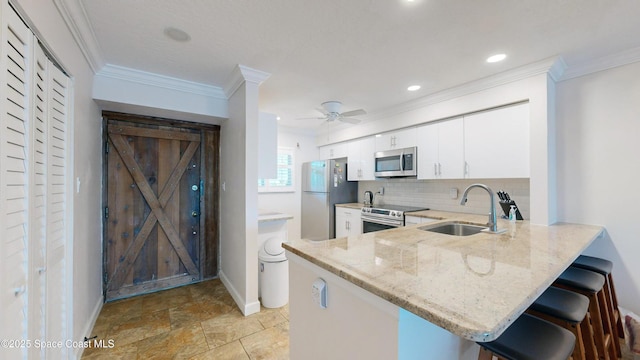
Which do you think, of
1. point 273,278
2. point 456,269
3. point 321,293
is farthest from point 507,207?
point 273,278

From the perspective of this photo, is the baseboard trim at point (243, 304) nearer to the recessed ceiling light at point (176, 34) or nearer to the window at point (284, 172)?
the window at point (284, 172)

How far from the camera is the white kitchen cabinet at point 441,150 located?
3.00 metres

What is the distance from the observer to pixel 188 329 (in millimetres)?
2227

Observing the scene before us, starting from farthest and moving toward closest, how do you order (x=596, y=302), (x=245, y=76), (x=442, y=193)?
(x=442, y=193), (x=245, y=76), (x=596, y=302)

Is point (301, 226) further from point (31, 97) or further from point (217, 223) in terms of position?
point (31, 97)

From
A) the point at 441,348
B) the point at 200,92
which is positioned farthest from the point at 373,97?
the point at 441,348

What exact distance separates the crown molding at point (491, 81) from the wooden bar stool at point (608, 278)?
168 centimetres

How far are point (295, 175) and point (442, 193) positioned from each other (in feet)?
9.07

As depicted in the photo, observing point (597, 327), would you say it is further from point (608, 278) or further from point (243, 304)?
point (243, 304)

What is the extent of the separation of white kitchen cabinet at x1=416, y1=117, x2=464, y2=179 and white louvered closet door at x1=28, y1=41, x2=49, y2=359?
3558 mm

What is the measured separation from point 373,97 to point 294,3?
6.36 ft

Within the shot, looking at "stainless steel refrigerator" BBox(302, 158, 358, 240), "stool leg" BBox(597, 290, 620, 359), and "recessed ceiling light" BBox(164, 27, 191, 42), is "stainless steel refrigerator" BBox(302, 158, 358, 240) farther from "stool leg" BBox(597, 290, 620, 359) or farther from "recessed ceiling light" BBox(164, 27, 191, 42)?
"stool leg" BBox(597, 290, 620, 359)

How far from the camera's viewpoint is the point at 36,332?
125cm

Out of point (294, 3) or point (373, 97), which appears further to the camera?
point (373, 97)
